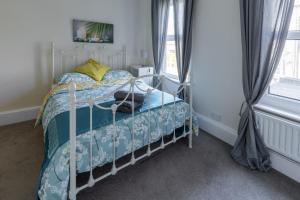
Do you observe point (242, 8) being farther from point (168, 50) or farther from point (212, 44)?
point (168, 50)

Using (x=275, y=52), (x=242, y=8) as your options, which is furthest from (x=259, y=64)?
(x=242, y=8)

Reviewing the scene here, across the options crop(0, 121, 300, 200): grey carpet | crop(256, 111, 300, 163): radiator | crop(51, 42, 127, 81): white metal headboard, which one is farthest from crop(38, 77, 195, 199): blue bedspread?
crop(51, 42, 127, 81): white metal headboard

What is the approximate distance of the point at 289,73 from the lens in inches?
83.4

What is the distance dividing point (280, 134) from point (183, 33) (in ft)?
6.51

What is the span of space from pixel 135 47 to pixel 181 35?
1.34 m

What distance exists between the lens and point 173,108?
2.33 metres

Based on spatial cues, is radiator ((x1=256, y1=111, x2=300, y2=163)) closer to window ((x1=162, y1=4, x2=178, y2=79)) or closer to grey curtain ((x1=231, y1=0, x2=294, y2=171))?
grey curtain ((x1=231, y1=0, x2=294, y2=171))

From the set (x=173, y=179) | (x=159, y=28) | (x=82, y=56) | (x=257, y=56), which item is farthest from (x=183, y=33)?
(x=173, y=179)

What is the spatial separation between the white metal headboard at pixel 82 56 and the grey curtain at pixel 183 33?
1.32m

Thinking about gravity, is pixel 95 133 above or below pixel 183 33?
below

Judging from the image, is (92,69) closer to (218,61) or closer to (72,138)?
(218,61)

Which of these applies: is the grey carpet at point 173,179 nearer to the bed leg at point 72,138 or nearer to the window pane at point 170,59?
the bed leg at point 72,138

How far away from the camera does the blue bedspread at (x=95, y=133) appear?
4.71 ft

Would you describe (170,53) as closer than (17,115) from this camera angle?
No
